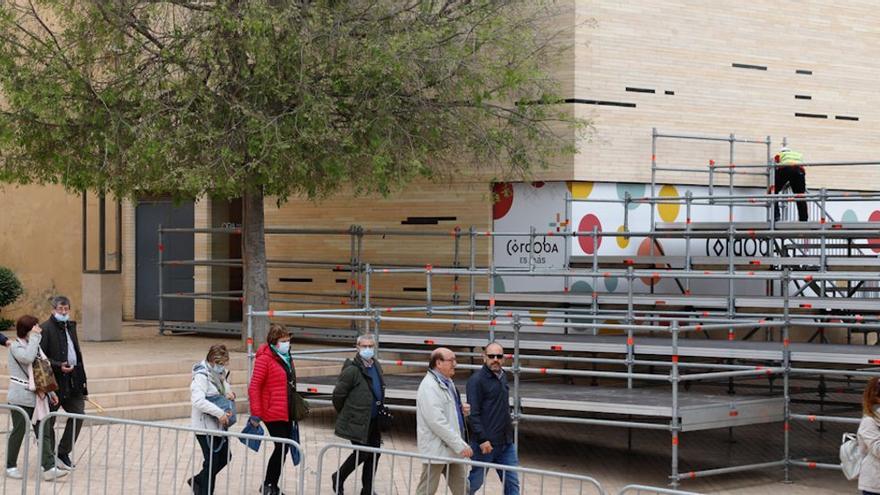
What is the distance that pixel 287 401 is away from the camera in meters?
13.6

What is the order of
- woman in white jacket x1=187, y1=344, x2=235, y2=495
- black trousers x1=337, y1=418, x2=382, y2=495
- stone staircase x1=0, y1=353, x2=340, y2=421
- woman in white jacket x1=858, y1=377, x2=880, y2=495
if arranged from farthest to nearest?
1. stone staircase x1=0, y1=353, x2=340, y2=421
2. black trousers x1=337, y1=418, x2=382, y2=495
3. woman in white jacket x1=187, y1=344, x2=235, y2=495
4. woman in white jacket x1=858, y1=377, x2=880, y2=495

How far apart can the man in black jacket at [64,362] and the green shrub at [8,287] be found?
1650 cm

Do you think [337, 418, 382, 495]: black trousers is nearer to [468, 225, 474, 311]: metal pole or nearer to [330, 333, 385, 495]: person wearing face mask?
[330, 333, 385, 495]: person wearing face mask

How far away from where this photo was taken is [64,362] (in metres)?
14.7

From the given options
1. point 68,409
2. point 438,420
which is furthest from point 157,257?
point 438,420

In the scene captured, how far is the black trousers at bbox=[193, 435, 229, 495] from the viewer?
12.2 metres

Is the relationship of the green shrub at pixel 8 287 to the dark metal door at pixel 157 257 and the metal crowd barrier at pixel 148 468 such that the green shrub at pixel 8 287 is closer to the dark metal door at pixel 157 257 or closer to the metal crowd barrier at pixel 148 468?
the dark metal door at pixel 157 257

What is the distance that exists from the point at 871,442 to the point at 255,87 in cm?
1176

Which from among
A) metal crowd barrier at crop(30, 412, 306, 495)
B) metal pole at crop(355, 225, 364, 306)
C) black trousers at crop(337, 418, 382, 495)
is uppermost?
metal pole at crop(355, 225, 364, 306)

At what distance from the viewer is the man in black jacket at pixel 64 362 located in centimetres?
1463

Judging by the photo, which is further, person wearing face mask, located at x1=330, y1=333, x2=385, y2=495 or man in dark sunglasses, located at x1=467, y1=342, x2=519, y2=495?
person wearing face mask, located at x1=330, y1=333, x2=385, y2=495

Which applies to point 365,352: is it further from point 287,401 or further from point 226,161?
point 226,161

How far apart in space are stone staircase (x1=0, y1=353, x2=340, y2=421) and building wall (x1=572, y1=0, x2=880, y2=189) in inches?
279

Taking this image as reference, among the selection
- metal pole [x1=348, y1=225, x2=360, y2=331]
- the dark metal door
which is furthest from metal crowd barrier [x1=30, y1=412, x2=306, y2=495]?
the dark metal door
